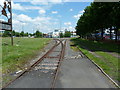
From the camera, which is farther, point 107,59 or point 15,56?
point 15,56

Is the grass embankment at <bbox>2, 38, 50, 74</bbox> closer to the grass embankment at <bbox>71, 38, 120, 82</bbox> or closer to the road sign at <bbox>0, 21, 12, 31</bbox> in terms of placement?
the road sign at <bbox>0, 21, 12, 31</bbox>

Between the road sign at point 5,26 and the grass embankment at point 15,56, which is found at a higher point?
the road sign at point 5,26

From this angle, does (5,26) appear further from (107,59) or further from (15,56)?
A: (107,59)

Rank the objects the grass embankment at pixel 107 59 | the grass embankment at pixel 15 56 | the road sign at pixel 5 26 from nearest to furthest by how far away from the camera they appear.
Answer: the grass embankment at pixel 107 59
the grass embankment at pixel 15 56
the road sign at pixel 5 26

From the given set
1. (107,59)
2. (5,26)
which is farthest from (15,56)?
(5,26)

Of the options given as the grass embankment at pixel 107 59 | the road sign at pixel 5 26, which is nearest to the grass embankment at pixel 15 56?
the road sign at pixel 5 26

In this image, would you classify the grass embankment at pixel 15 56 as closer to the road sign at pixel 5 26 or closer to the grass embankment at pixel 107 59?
the road sign at pixel 5 26

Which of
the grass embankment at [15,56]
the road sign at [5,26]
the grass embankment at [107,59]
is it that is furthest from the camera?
the road sign at [5,26]

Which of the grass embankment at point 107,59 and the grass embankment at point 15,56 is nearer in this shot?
the grass embankment at point 107,59

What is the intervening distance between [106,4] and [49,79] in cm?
2042

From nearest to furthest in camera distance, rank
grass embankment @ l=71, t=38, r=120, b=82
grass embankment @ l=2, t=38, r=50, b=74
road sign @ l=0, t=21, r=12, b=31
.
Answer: grass embankment @ l=71, t=38, r=120, b=82 → grass embankment @ l=2, t=38, r=50, b=74 → road sign @ l=0, t=21, r=12, b=31

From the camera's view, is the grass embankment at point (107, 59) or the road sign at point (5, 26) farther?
the road sign at point (5, 26)

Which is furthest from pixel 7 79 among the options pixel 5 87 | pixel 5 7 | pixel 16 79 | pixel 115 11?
pixel 115 11

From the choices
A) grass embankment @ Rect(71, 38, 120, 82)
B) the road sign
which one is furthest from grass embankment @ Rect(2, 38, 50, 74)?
grass embankment @ Rect(71, 38, 120, 82)
